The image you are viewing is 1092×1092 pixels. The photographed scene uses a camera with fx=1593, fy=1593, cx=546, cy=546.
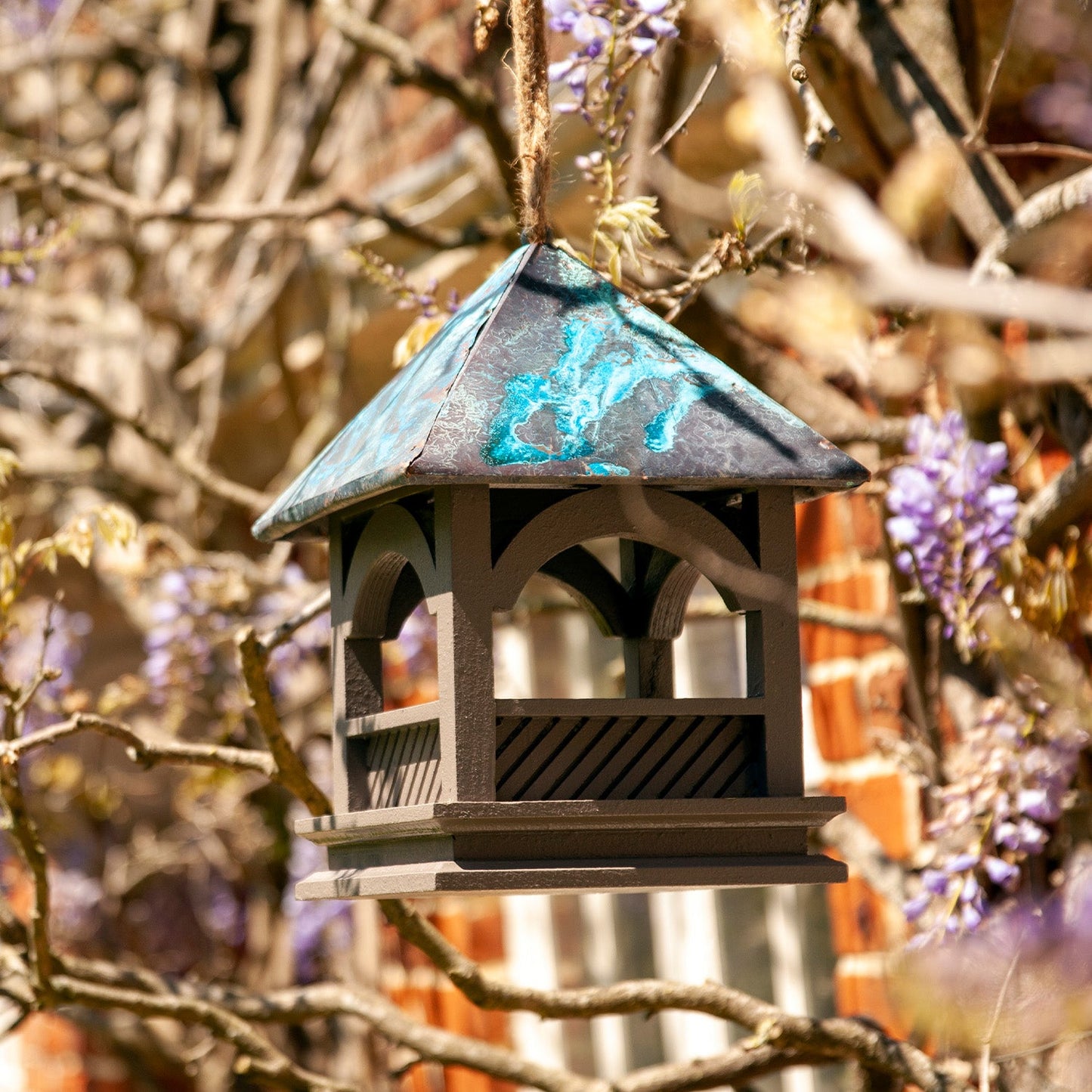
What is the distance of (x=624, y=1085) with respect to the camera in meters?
1.95

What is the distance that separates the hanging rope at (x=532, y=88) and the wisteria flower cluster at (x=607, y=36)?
31cm

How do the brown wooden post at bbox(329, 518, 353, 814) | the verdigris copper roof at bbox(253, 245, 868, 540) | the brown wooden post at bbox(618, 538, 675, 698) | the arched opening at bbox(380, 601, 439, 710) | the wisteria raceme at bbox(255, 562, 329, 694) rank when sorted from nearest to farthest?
the verdigris copper roof at bbox(253, 245, 868, 540)
the brown wooden post at bbox(329, 518, 353, 814)
the brown wooden post at bbox(618, 538, 675, 698)
the wisteria raceme at bbox(255, 562, 329, 694)
the arched opening at bbox(380, 601, 439, 710)

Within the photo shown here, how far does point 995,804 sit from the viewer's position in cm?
196

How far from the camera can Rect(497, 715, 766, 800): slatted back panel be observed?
4.65ft

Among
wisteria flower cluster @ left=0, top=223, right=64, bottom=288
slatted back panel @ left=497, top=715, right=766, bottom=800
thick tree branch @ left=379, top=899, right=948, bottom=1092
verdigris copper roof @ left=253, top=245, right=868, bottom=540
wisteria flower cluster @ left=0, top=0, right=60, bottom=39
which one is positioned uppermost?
wisteria flower cluster @ left=0, top=0, right=60, bottom=39

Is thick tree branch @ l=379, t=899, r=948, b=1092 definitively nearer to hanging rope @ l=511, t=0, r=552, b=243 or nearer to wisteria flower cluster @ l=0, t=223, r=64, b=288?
hanging rope @ l=511, t=0, r=552, b=243

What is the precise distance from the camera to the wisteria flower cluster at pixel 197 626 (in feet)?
10.5

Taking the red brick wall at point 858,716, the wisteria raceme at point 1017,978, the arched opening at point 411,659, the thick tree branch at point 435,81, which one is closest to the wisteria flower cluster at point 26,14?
the arched opening at point 411,659

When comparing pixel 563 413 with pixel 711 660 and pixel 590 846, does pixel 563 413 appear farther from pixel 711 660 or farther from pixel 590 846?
pixel 711 660

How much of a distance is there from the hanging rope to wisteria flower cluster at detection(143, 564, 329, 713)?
5.48 feet

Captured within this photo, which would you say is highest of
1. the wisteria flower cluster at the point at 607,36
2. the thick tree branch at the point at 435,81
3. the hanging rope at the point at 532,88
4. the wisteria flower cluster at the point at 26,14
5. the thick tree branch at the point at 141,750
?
the wisteria flower cluster at the point at 26,14

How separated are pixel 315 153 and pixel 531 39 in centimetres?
296

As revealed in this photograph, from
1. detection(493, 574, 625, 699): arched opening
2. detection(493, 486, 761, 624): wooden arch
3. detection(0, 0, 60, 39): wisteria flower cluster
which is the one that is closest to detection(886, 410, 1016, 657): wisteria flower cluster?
detection(493, 486, 761, 624): wooden arch

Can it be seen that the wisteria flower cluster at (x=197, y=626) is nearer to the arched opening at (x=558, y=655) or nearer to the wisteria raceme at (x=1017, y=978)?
the arched opening at (x=558, y=655)
